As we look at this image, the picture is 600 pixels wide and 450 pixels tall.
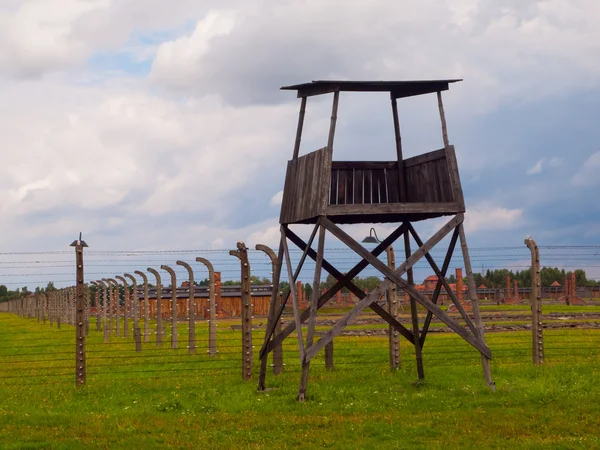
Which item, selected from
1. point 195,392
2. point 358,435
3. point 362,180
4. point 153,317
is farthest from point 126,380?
point 153,317

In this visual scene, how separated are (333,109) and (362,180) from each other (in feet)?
8.29

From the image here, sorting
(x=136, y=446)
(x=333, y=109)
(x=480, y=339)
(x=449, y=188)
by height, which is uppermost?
(x=333, y=109)

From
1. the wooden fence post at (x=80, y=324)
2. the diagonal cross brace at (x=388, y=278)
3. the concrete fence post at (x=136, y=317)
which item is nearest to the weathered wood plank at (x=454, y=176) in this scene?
the diagonal cross brace at (x=388, y=278)

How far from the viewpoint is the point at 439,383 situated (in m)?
16.3

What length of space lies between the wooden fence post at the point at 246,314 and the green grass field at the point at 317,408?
34 cm

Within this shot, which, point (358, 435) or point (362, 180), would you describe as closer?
point (358, 435)

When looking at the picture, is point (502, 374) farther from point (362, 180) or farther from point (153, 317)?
Result: point (153, 317)

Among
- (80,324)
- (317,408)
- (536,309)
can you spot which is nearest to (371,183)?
(536,309)

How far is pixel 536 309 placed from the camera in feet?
63.8

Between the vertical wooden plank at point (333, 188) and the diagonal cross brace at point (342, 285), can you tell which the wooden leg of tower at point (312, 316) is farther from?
the vertical wooden plank at point (333, 188)

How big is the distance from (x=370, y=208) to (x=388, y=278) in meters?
1.42

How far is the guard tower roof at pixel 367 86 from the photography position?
15.7 metres

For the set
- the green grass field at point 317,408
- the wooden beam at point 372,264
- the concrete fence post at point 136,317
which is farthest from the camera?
the concrete fence post at point 136,317

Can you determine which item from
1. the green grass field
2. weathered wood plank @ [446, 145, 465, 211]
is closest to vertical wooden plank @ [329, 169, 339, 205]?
weathered wood plank @ [446, 145, 465, 211]
